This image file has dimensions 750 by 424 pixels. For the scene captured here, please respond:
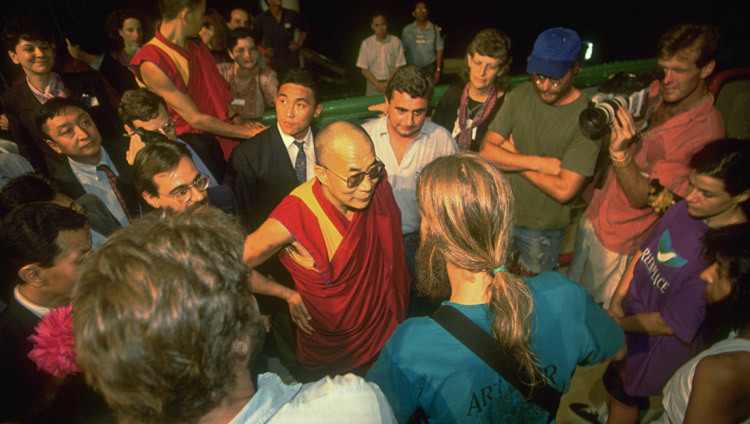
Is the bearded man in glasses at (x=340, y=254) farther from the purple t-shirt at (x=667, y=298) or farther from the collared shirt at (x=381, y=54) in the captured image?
the collared shirt at (x=381, y=54)

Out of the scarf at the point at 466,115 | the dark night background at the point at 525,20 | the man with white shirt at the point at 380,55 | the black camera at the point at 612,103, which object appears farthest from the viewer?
the dark night background at the point at 525,20

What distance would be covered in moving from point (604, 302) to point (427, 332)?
217cm

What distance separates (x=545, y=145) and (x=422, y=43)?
13.3 feet

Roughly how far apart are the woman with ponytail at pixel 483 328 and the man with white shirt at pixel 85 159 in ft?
7.13

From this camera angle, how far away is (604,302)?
2.59 meters

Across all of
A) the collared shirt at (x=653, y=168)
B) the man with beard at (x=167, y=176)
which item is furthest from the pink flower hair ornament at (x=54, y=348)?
the collared shirt at (x=653, y=168)

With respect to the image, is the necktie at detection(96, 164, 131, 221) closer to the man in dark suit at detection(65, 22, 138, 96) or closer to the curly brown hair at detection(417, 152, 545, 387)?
the man in dark suit at detection(65, 22, 138, 96)

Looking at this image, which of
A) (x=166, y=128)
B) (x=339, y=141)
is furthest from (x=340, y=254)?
(x=166, y=128)

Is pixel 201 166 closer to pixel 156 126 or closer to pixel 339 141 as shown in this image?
pixel 156 126

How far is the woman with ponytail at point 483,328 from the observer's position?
1.00 metres

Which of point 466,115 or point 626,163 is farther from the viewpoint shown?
point 466,115

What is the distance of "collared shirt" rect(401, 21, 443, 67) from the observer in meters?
5.65

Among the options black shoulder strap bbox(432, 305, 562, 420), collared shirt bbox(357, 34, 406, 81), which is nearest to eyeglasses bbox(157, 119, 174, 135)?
black shoulder strap bbox(432, 305, 562, 420)

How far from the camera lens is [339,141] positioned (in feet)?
6.06
